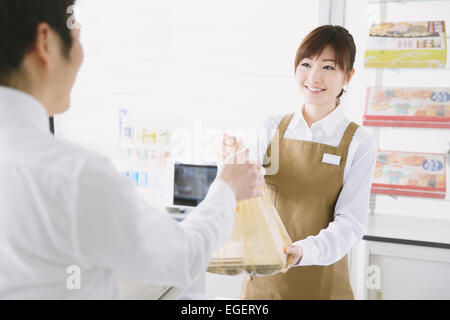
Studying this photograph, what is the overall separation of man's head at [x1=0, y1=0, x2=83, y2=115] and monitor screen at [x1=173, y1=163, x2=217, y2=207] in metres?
1.63

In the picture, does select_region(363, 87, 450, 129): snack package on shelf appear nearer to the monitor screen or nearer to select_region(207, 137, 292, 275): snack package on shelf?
the monitor screen

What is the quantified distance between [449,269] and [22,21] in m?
1.74

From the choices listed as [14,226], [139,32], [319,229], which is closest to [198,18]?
[139,32]

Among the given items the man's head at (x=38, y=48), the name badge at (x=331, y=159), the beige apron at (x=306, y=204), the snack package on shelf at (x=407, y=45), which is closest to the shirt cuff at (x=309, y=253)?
the beige apron at (x=306, y=204)

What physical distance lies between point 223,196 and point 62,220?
0.90 feet

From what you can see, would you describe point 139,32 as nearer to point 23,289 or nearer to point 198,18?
point 198,18

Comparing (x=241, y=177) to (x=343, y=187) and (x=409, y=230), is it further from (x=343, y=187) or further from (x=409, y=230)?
(x=409, y=230)

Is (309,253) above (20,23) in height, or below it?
below

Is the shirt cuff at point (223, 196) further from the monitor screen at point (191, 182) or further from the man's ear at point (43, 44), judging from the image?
the monitor screen at point (191, 182)

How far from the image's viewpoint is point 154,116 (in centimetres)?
260

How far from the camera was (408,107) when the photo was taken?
1806 mm

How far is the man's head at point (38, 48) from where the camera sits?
0.50m

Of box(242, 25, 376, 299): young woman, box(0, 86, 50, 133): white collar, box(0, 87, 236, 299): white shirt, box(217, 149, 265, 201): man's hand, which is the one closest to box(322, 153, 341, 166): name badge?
box(242, 25, 376, 299): young woman

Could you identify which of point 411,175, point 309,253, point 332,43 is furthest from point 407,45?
point 309,253
